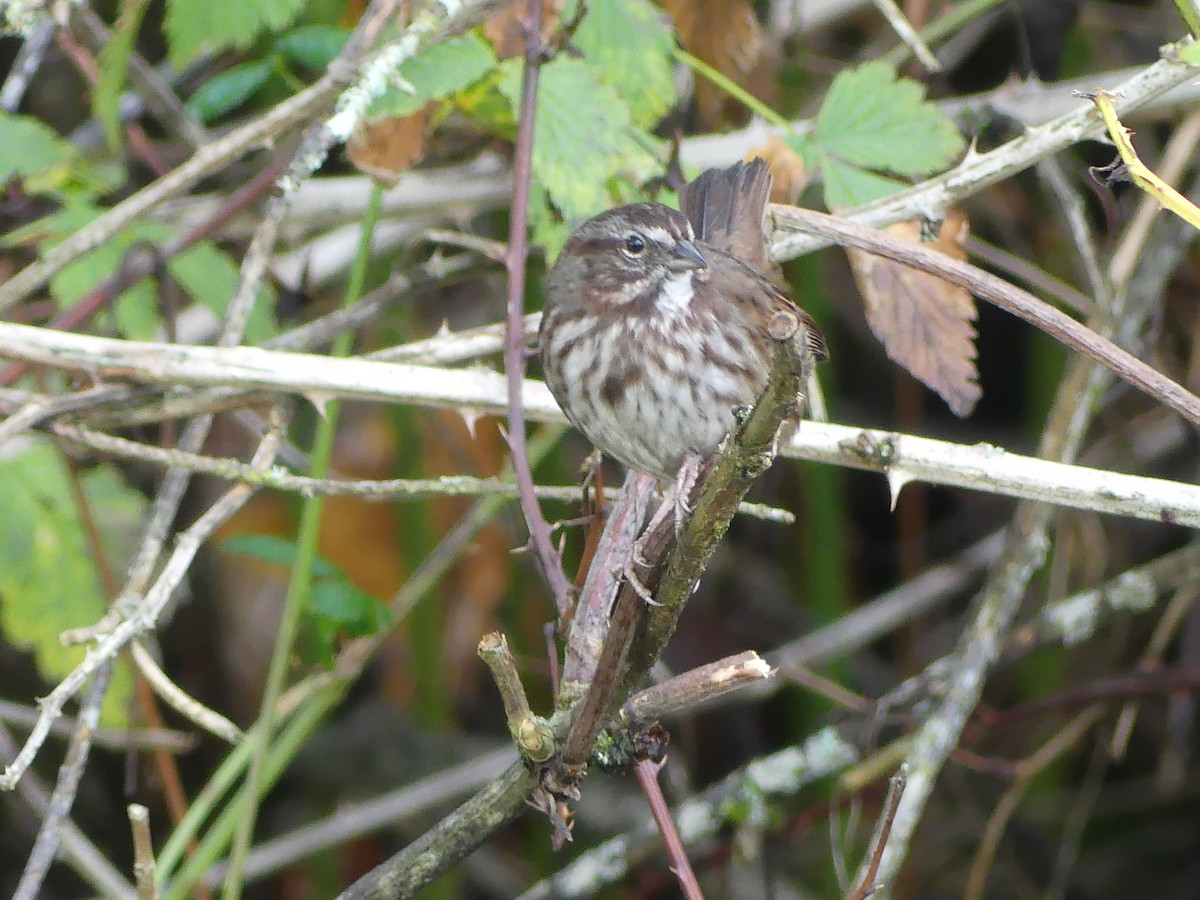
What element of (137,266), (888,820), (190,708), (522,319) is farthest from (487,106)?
(888,820)

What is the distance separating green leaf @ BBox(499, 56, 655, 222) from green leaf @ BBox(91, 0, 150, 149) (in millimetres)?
689

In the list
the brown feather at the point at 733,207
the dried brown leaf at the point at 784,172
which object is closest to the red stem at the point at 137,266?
the brown feather at the point at 733,207

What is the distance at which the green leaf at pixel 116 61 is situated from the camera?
2539 mm

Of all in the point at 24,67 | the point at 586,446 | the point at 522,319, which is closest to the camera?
the point at 522,319

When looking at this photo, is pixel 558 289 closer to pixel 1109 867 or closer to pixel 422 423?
pixel 422 423

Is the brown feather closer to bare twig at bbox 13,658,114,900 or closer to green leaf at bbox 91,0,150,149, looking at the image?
green leaf at bbox 91,0,150,149

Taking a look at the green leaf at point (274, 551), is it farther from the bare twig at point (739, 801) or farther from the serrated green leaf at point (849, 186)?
the serrated green leaf at point (849, 186)

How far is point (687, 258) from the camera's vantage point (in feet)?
8.02

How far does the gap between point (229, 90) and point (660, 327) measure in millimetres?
976

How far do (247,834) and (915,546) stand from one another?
95.9 inches

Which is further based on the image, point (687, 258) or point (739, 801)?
point (739, 801)

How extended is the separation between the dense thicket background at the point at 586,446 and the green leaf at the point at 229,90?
0.01 m

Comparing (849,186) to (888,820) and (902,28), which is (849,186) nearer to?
(902,28)

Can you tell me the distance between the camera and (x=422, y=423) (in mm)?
4141
